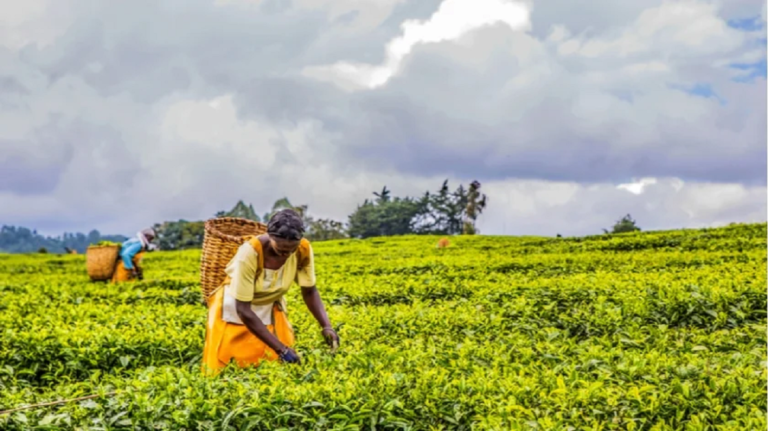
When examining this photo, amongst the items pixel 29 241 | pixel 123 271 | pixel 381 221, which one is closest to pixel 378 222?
pixel 381 221

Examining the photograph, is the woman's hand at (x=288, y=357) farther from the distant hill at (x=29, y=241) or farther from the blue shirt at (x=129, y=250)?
the distant hill at (x=29, y=241)

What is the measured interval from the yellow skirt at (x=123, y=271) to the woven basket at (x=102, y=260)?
0.40ft

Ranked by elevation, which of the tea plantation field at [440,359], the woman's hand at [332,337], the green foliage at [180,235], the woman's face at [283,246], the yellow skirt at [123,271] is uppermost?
the green foliage at [180,235]

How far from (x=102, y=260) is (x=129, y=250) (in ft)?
3.67

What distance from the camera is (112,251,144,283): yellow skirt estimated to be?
13.6 m

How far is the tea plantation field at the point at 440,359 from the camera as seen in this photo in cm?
380

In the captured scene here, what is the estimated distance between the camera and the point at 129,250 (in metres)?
13.1

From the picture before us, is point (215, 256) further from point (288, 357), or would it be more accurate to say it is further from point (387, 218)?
point (387, 218)

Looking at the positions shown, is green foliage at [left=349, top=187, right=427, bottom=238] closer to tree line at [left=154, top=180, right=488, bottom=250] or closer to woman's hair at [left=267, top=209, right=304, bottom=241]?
tree line at [left=154, top=180, right=488, bottom=250]

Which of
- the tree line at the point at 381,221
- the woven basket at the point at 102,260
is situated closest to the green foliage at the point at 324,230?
the tree line at the point at 381,221

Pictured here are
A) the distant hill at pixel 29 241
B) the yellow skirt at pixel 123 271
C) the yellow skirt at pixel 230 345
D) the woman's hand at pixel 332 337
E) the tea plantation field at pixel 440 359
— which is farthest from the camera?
the distant hill at pixel 29 241

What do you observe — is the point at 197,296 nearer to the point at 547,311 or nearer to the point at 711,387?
the point at 547,311

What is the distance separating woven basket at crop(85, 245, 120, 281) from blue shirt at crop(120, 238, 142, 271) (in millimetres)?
584

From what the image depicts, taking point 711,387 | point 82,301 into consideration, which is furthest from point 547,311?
point 82,301
